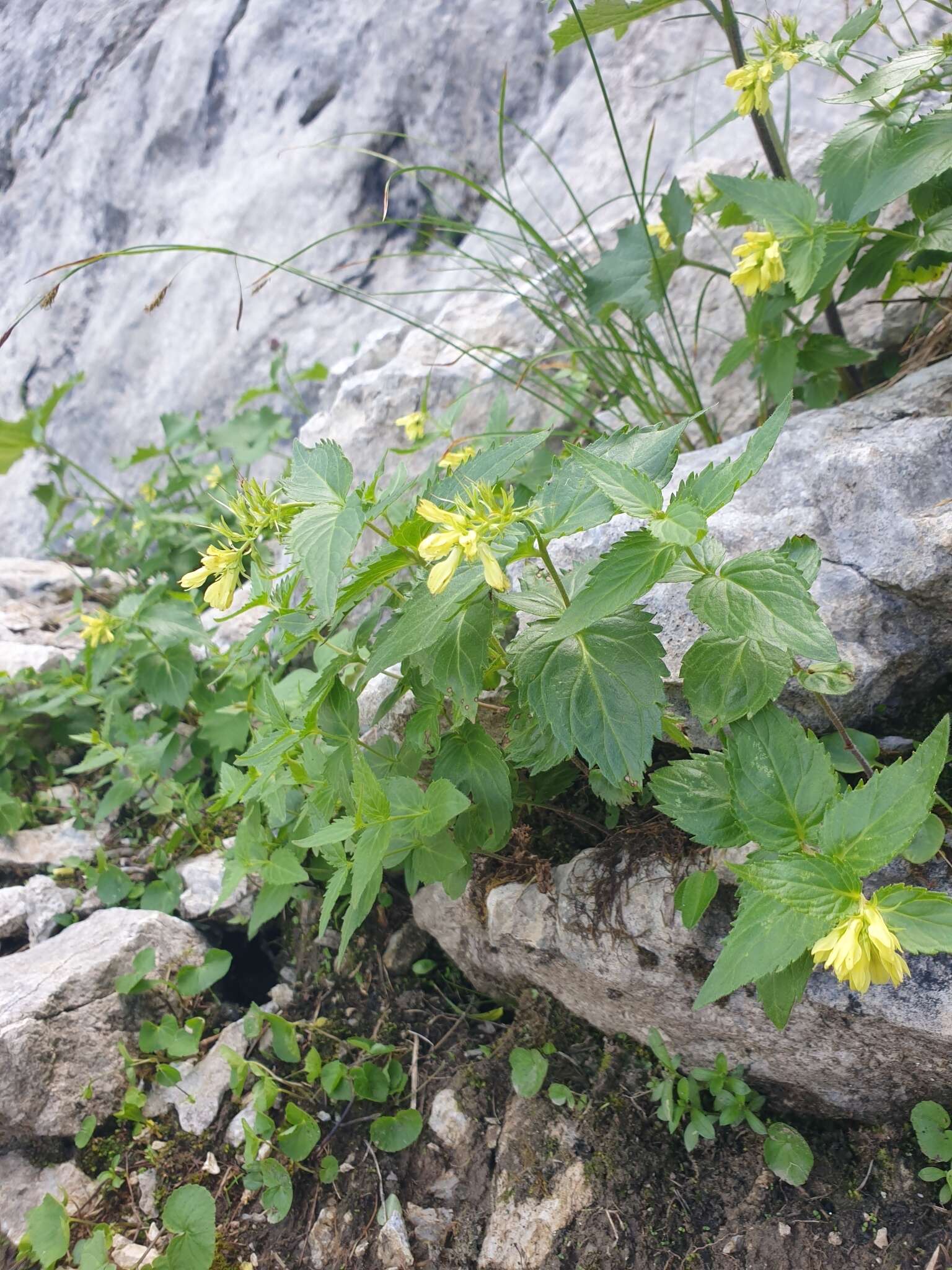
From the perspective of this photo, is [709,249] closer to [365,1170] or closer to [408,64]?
[408,64]

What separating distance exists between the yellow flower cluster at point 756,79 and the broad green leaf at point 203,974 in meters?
2.38

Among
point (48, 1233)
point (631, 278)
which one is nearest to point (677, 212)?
point (631, 278)

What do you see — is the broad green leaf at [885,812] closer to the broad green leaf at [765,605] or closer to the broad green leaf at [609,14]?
the broad green leaf at [765,605]

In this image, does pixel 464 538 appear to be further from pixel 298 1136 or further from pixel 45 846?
pixel 45 846

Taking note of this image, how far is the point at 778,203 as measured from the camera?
178 centimetres

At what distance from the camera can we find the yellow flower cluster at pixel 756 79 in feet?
6.05

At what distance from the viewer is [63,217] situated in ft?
17.5

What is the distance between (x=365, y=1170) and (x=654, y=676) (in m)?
1.31

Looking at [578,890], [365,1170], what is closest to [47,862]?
[365,1170]

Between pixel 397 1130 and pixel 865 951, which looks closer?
pixel 865 951

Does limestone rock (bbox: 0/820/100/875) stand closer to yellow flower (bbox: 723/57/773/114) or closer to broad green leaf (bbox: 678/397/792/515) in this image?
broad green leaf (bbox: 678/397/792/515)

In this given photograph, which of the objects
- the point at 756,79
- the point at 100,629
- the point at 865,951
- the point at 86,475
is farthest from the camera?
the point at 86,475

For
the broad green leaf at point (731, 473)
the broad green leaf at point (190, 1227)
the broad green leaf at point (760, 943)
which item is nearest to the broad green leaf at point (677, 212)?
the broad green leaf at point (731, 473)

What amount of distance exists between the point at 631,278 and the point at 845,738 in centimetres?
139
